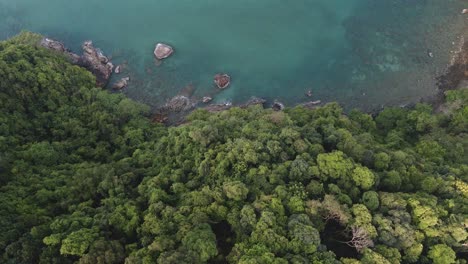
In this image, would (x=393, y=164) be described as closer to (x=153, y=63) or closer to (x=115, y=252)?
(x=115, y=252)

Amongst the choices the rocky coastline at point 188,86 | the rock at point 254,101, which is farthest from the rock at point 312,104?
the rock at point 254,101

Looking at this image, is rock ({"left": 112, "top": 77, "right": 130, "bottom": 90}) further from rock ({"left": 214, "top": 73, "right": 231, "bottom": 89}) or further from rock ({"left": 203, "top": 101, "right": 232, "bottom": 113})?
rock ({"left": 214, "top": 73, "right": 231, "bottom": 89})

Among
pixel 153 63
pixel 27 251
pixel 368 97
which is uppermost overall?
pixel 153 63

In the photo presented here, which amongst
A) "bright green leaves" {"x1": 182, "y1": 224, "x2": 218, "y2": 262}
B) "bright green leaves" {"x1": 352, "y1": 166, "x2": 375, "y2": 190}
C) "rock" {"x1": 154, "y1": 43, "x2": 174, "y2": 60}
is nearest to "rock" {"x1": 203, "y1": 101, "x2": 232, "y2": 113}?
"rock" {"x1": 154, "y1": 43, "x2": 174, "y2": 60}

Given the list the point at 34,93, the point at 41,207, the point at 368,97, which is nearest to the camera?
the point at 41,207

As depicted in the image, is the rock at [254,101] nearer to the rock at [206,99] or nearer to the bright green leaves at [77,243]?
the rock at [206,99]

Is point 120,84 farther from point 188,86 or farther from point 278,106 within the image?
point 278,106

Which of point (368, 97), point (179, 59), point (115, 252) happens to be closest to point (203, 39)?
point (179, 59)

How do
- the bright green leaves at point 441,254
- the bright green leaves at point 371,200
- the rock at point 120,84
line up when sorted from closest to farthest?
the bright green leaves at point 441,254 < the bright green leaves at point 371,200 < the rock at point 120,84
